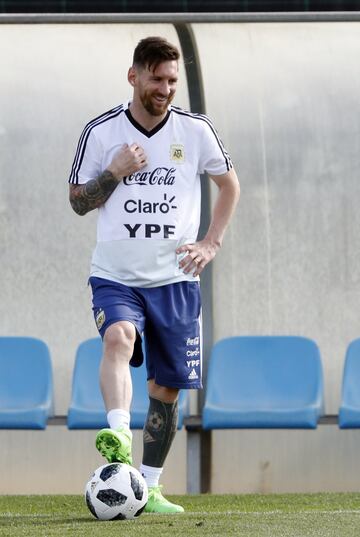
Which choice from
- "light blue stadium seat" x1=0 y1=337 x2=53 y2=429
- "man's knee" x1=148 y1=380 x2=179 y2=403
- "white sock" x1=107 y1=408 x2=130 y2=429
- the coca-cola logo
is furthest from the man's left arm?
"light blue stadium seat" x1=0 y1=337 x2=53 y2=429

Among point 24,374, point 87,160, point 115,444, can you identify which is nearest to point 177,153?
point 87,160

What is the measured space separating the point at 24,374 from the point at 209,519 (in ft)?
9.95

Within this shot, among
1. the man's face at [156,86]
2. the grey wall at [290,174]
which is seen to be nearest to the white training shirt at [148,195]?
the man's face at [156,86]

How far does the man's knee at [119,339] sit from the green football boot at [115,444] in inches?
13.2

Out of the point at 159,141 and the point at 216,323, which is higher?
the point at 159,141

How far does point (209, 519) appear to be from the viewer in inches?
188

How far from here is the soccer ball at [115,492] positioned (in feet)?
14.7

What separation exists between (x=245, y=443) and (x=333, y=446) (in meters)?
0.54

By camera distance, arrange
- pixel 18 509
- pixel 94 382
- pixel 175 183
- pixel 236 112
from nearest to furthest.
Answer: pixel 175 183 < pixel 18 509 < pixel 94 382 < pixel 236 112

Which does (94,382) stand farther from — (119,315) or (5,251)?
(119,315)

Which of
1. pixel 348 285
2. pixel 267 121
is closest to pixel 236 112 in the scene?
pixel 267 121

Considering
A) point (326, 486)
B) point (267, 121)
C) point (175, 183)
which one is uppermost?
point (267, 121)

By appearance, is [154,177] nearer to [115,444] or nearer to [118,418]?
[118,418]

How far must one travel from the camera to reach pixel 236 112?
8016mm
